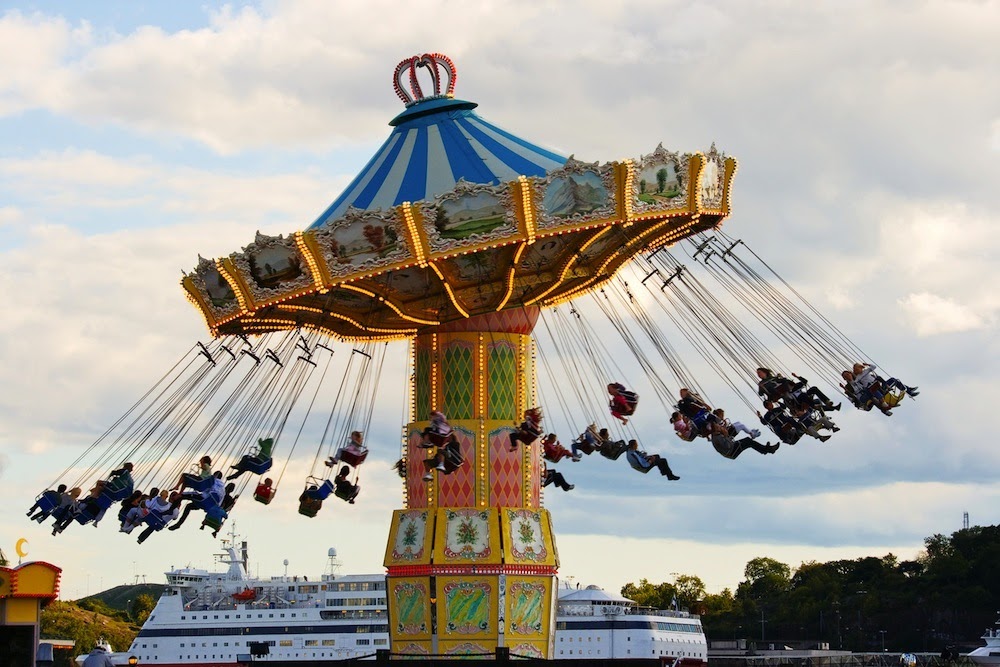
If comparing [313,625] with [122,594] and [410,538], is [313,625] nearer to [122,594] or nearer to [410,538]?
[410,538]

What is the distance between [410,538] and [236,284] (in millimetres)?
5885

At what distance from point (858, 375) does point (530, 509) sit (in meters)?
6.56

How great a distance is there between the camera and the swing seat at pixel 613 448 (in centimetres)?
2853

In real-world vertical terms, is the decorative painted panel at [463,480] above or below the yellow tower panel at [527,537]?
above

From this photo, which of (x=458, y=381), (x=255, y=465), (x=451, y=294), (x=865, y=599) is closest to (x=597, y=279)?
(x=458, y=381)

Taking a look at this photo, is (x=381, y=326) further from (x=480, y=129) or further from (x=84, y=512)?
(x=84, y=512)

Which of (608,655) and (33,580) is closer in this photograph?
(33,580)

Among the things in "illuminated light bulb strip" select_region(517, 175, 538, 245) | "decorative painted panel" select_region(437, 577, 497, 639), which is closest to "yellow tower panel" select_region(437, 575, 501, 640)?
"decorative painted panel" select_region(437, 577, 497, 639)

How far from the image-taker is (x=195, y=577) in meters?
82.3

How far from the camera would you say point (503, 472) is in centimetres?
2944

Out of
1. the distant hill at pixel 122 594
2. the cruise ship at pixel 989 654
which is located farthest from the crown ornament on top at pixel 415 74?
the distant hill at pixel 122 594

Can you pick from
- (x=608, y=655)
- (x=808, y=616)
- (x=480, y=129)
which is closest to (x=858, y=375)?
(x=480, y=129)

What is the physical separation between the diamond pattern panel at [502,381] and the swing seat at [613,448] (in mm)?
1979

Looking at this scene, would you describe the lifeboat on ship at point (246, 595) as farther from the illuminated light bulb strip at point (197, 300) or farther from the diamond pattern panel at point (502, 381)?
the illuminated light bulb strip at point (197, 300)
